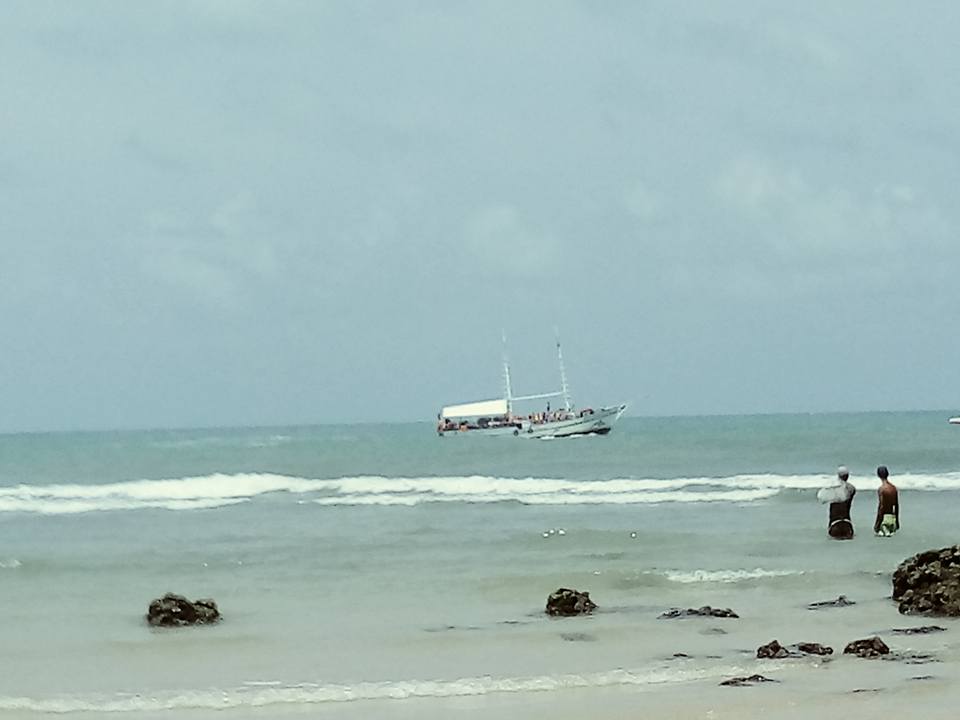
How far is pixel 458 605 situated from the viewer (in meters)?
14.1

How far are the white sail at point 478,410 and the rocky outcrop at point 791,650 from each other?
266 feet

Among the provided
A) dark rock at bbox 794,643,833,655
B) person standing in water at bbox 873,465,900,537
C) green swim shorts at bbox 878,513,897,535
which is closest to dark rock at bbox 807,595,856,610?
dark rock at bbox 794,643,833,655

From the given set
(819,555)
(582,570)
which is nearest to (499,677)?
(582,570)

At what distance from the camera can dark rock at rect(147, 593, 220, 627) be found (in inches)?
514

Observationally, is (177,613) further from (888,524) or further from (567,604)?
(888,524)

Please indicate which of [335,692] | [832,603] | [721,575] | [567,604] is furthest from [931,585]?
[335,692]

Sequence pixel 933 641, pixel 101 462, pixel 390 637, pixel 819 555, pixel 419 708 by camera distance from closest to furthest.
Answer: pixel 419 708
pixel 933 641
pixel 390 637
pixel 819 555
pixel 101 462

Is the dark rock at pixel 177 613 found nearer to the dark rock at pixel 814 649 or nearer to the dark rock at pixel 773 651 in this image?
the dark rock at pixel 773 651

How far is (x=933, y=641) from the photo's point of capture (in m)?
11.3

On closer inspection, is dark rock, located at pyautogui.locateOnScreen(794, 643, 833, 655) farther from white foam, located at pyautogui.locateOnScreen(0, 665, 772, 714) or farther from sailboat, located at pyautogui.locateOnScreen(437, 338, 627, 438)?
sailboat, located at pyautogui.locateOnScreen(437, 338, 627, 438)

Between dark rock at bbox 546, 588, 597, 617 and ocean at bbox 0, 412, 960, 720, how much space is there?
0.27 meters

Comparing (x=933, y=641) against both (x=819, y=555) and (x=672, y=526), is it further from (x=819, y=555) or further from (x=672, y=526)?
(x=672, y=526)

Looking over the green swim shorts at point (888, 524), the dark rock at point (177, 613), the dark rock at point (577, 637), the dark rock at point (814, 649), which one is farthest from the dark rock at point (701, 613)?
the green swim shorts at point (888, 524)

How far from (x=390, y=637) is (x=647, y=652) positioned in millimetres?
2429
